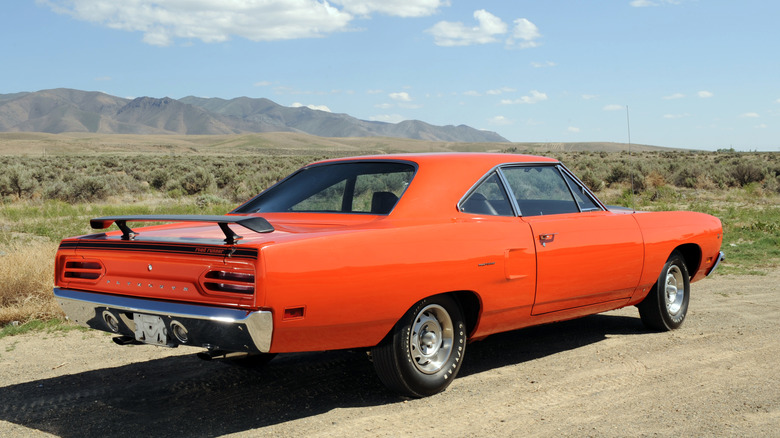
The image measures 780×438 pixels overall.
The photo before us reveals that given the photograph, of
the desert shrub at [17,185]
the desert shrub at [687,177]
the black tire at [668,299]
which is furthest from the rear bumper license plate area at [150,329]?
the desert shrub at [687,177]

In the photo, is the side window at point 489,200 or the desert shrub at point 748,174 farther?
the desert shrub at point 748,174

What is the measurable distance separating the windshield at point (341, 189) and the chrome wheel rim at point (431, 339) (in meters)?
0.70

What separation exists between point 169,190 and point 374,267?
23.3 meters

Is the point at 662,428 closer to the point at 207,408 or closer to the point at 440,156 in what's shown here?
the point at 440,156

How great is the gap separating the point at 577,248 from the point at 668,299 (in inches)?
70.0

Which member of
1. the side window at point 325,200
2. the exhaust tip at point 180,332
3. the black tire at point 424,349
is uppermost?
the side window at point 325,200

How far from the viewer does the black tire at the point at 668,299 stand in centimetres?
641

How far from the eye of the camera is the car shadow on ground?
14.1ft

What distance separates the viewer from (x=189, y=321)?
3.90 m

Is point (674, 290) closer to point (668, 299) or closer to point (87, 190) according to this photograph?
point (668, 299)

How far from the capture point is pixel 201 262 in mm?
3922

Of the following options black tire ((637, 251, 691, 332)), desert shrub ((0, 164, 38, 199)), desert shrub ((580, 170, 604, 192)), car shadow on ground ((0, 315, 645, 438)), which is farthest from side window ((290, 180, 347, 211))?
desert shrub ((580, 170, 604, 192))

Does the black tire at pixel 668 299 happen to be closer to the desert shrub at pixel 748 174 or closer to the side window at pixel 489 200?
the side window at pixel 489 200

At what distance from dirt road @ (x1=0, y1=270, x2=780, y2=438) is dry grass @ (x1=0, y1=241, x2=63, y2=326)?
2.48 feet
